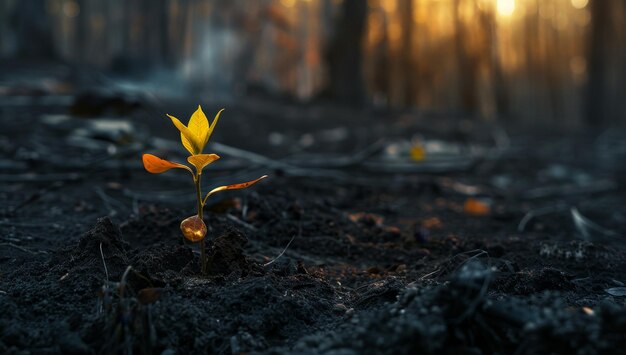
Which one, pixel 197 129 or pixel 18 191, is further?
pixel 18 191

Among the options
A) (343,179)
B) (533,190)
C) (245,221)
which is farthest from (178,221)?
(533,190)

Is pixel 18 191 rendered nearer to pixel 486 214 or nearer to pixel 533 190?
pixel 486 214

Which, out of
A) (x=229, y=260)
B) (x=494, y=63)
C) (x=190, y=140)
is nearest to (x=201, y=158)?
(x=190, y=140)

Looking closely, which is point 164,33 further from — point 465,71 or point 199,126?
point 199,126

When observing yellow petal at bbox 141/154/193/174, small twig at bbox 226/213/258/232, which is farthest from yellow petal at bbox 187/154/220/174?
small twig at bbox 226/213/258/232

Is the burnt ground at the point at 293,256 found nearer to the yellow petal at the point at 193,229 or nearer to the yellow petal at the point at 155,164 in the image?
the yellow petal at the point at 193,229

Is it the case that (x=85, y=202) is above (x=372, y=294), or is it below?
above

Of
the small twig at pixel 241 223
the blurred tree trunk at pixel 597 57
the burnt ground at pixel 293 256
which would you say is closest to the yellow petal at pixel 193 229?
the burnt ground at pixel 293 256
